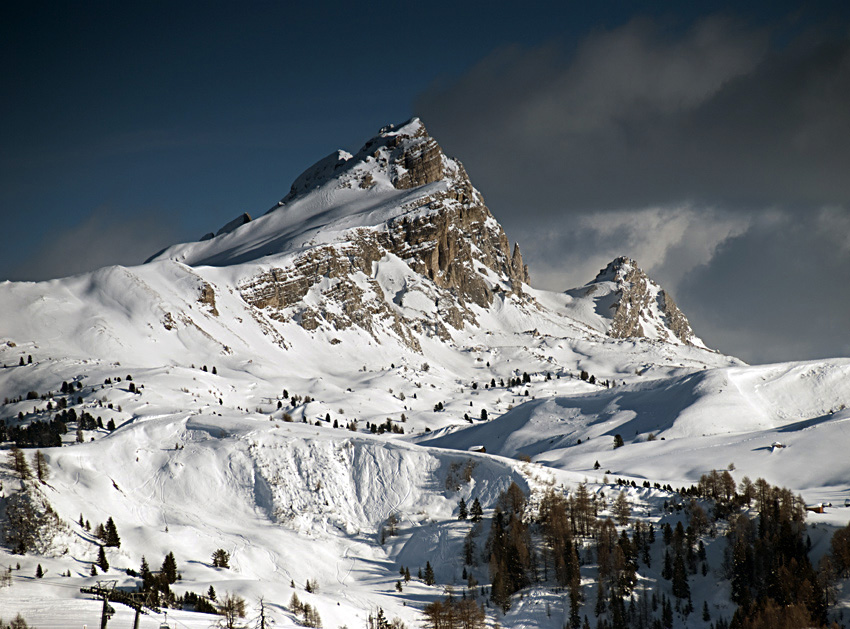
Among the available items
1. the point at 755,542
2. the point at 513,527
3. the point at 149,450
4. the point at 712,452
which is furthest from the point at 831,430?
the point at 149,450

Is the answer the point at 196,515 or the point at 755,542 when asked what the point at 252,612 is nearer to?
the point at 196,515

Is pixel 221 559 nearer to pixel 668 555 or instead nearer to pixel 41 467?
pixel 41 467

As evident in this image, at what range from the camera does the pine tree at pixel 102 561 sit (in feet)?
352

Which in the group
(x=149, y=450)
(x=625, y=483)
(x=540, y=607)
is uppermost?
(x=149, y=450)

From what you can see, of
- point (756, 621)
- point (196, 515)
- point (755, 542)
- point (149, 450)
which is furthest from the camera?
point (149, 450)

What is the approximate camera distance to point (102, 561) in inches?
4264

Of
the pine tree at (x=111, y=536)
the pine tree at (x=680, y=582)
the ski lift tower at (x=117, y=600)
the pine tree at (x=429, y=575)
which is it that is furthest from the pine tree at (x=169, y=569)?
the pine tree at (x=680, y=582)

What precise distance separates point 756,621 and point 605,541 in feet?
103

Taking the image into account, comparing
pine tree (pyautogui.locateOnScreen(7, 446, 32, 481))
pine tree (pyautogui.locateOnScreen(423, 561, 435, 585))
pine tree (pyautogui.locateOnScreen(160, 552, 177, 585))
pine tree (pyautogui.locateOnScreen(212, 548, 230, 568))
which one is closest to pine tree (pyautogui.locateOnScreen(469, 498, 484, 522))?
pine tree (pyautogui.locateOnScreen(423, 561, 435, 585))

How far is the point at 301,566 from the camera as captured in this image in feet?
418

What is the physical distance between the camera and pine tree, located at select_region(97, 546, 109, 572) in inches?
4220

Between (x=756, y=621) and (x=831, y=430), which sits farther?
(x=831, y=430)

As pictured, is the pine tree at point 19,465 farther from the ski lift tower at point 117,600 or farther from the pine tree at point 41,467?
the ski lift tower at point 117,600

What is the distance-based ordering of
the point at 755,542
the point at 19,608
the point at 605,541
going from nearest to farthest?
the point at 19,608 → the point at 755,542 → the point at 605,541
